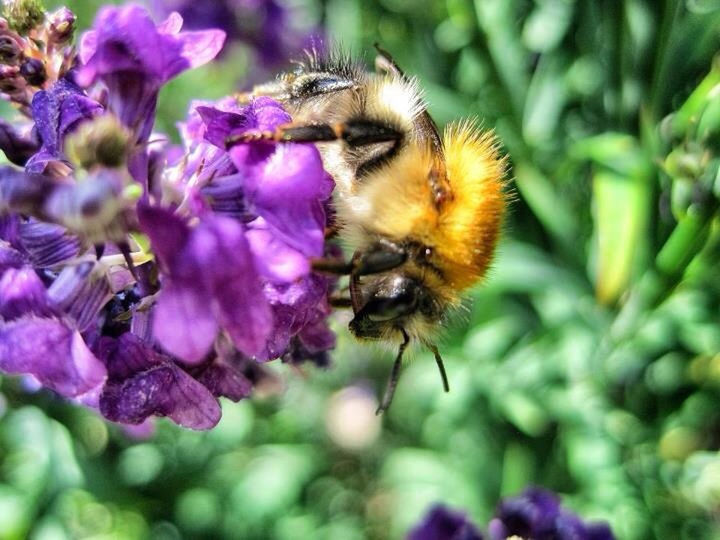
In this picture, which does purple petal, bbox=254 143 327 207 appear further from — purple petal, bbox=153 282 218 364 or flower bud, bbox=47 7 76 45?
flower bud, bbox=47 7 76 45

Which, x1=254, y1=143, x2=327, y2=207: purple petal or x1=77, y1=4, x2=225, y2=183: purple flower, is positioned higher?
x1=77, y1=4, x2=225, y2=183: purple flower

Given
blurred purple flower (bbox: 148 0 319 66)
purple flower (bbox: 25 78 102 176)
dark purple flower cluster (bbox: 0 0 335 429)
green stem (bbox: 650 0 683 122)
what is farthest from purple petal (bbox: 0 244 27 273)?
blurred purple flower (bbox: 148 0 319 66)

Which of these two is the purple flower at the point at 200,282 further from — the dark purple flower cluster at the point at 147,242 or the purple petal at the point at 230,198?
the purple petal at the point at 230,198

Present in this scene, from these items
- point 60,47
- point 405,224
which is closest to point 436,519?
point 405,224

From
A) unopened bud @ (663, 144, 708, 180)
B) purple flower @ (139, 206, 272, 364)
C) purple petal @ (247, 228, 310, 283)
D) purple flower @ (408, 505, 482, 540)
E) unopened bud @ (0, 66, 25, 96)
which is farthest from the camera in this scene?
purple flower @ (408, 505, 482, 540)

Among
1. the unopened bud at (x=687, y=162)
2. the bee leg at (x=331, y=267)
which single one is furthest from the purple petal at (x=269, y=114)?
the unopened bud at (x=687, y=162)

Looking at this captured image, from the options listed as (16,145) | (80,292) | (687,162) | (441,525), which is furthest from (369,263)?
(441,525)

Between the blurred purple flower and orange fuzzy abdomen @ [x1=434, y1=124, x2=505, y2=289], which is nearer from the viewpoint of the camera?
orange fuzzy abdomen @ [x1=434, y1=124, x2=505, y2=289]
